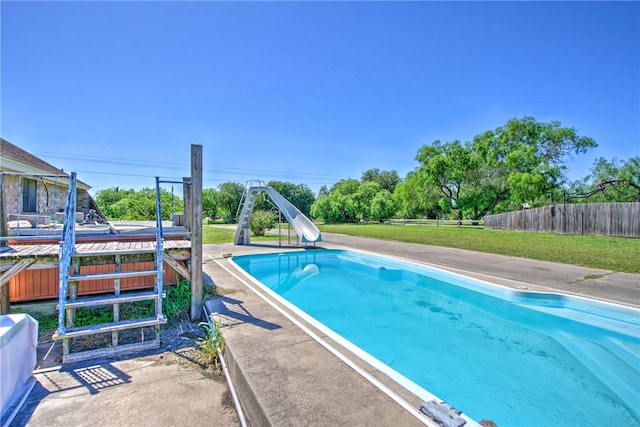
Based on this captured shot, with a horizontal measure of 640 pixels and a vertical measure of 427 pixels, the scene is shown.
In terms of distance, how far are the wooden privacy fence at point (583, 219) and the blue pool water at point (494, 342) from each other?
11.4 m

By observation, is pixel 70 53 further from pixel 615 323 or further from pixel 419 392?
pixel 615 323

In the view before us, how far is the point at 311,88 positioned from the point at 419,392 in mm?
14561

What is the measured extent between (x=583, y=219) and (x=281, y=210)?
14822mm

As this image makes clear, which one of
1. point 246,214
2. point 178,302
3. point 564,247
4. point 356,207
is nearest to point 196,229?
point 178,302

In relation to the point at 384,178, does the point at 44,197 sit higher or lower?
lower

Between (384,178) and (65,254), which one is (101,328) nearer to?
(65,254)

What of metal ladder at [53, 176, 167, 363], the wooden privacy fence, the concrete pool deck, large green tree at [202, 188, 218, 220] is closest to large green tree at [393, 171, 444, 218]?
the wooden privacy fence

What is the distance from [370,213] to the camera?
3488 centimetres

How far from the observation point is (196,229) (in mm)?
4203

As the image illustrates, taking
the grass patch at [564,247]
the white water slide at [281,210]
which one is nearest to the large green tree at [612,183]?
the grass patch at [564,247]

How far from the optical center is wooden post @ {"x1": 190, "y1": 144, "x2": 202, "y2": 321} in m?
4.15

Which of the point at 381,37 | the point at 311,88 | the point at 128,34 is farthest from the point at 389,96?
the point at 128,34

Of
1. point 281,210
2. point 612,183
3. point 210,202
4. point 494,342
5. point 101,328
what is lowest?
point 494,342

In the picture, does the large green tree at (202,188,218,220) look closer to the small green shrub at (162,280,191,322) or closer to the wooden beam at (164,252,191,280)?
the small green shrub at (162,280,191,322)
